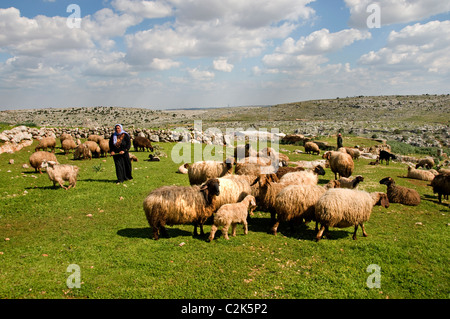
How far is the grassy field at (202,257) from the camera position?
508 cm

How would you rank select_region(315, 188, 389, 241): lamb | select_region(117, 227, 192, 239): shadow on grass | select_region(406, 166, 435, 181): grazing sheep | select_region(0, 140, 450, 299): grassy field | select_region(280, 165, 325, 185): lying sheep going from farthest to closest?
1. select_region(406, 166, 435, 181): grazing sheep
2. select_region(280, 165, 325, 185): lying sheep
3. select_region(117, 227, 192, 239): shadow on grass
4. select_region(315, 188, 389, 241): lamb
5. select_region(0, 140, 450, 299): grassy field

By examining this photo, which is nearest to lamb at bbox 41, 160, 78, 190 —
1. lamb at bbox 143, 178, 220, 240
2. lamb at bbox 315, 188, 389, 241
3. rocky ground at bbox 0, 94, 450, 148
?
lamb at bbox 143, 178, 220, 240

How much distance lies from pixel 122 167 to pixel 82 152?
710 centimetres

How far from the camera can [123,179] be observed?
13.2m

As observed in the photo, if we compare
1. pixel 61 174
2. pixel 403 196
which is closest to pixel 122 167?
pixel 61 174

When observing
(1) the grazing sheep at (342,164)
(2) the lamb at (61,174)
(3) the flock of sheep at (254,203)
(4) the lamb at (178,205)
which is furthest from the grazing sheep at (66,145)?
(1) the grazing sheep at (342,164)

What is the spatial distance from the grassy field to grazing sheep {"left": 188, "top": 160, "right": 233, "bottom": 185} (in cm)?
262

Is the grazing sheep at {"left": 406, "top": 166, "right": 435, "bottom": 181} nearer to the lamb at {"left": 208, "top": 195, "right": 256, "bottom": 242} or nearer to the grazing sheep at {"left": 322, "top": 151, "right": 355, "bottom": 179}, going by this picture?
the grazing sheep at {"left": 322, "top": 151, "right": 355, "bottom": 179}

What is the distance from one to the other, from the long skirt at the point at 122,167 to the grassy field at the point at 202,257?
112 inches

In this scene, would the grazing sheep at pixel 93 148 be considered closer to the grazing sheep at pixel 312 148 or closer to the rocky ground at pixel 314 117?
the grazing sheep at pixel 312 148

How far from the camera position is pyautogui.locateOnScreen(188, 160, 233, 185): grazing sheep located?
11375 mm

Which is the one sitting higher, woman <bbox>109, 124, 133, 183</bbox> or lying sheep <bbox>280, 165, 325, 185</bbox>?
woman <bbox>109, 124, 133, 183</bbox>

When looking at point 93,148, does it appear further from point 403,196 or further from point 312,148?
point 312,148
